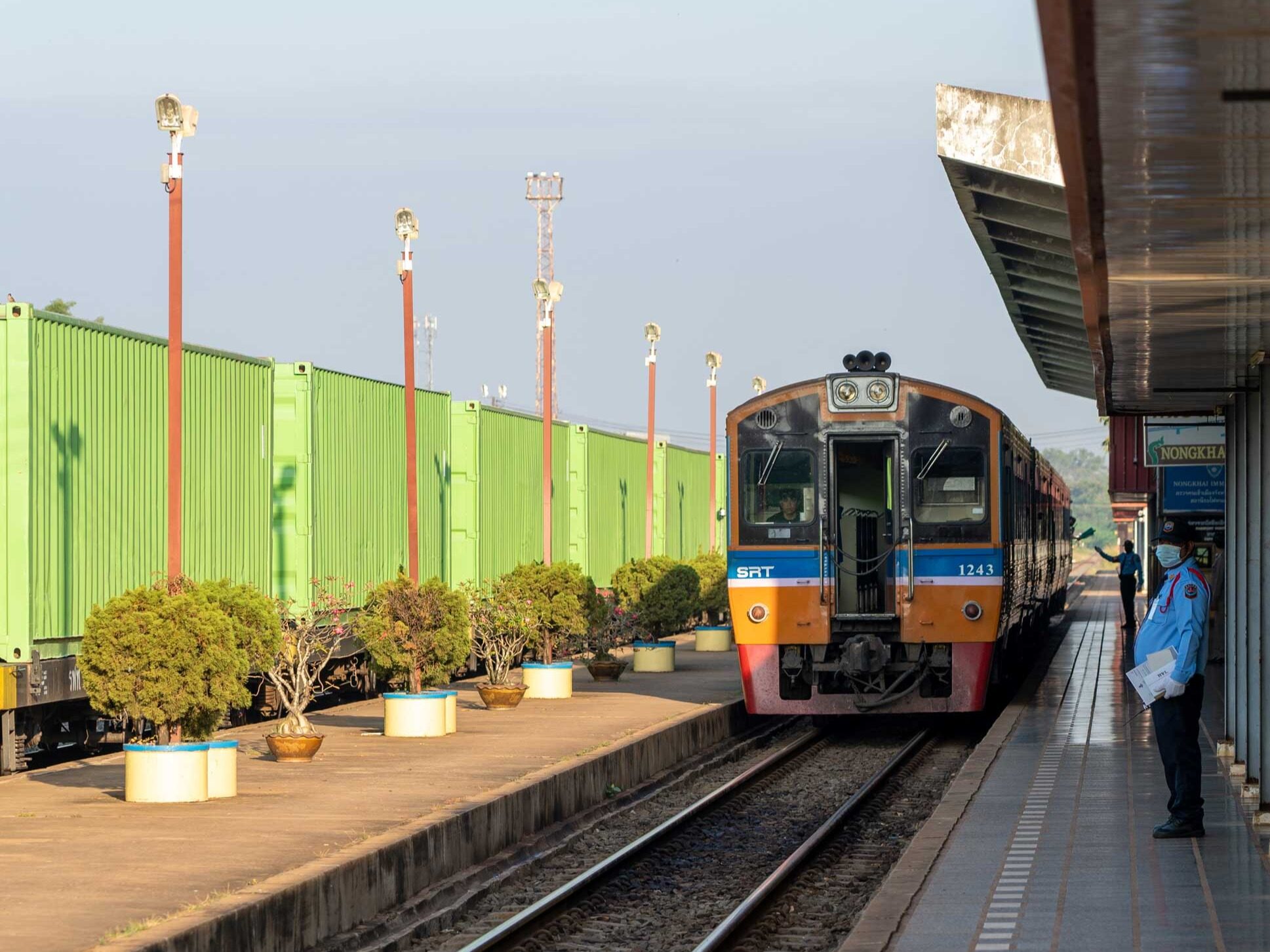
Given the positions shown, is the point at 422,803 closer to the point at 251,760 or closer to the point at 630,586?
Answer: the point at 251,760

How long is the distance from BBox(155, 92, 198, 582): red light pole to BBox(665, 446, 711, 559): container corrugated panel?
26510mm

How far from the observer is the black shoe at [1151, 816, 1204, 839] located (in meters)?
9.66

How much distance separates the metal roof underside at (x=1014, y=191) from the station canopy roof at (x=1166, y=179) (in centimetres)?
130

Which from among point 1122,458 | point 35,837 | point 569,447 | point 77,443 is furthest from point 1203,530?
point 35,837

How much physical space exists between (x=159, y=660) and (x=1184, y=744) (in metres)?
6.11

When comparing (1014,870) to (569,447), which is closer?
(1014,870)

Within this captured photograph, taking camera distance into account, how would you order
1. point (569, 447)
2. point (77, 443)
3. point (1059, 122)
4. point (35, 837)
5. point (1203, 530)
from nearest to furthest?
point (1059, 122), point (35, 837), point (77, 443), point (1203, 530), point (569, 447)

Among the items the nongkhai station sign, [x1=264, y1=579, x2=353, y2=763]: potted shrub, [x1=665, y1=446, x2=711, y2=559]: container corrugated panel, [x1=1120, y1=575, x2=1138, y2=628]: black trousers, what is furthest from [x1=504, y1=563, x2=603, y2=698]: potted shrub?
[x1=665, y1=446, x2=711, y2=559]: container corrugated panel

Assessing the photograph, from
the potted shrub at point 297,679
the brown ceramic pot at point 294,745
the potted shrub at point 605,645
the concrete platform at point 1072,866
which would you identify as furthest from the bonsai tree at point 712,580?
the brown ceramic pot at point 294,745

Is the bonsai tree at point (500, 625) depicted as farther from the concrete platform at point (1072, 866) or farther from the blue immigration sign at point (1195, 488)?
the blue immigration sign at point (1195, 488)

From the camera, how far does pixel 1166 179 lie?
5406 millimetres

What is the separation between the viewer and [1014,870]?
8914mm

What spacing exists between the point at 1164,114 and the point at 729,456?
1260 centimetres

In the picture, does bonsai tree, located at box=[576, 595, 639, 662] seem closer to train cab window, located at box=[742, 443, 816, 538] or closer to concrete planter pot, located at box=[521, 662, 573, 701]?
concrete planter pot, located at box=[521, 662, 573, 701]
